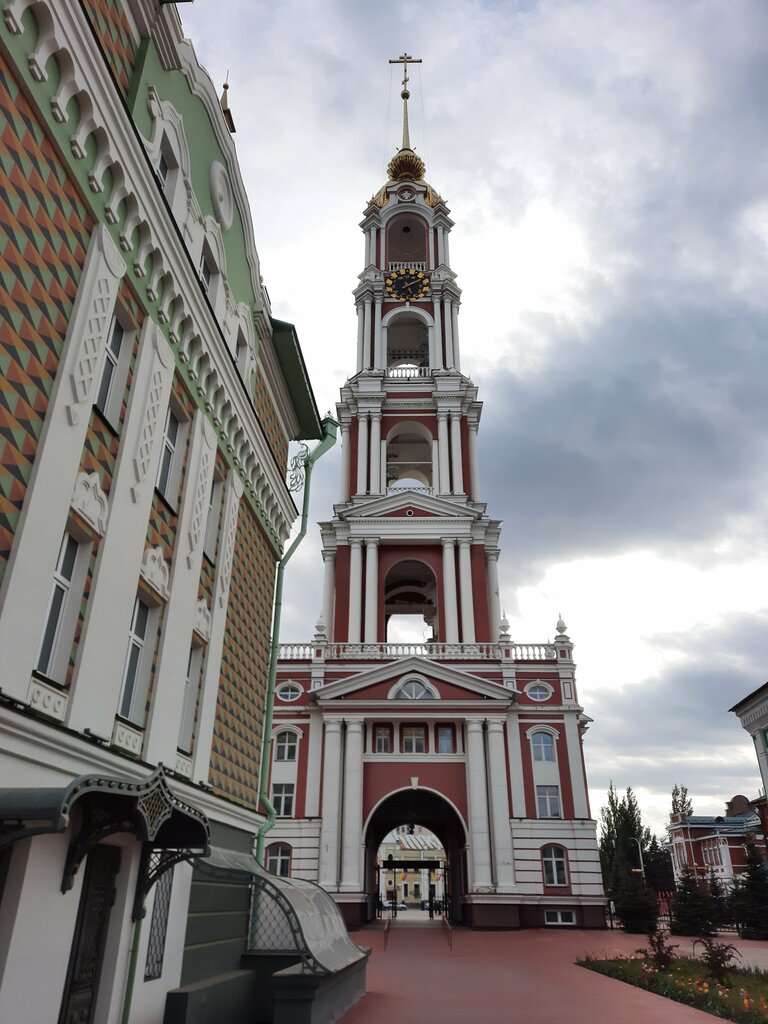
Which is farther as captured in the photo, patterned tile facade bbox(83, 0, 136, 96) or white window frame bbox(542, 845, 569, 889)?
white window frame bbox(542, 845, 569, 889)

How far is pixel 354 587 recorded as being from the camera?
3919 centimetres

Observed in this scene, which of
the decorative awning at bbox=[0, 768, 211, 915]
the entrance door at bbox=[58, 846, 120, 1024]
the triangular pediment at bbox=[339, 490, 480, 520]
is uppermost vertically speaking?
the triangular pediment at bbox=[339, 490, 480, 520]

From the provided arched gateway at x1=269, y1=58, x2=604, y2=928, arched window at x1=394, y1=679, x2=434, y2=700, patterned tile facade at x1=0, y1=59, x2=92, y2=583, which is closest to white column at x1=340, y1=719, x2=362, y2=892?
arched gateway at x1=269, y1=58, x2=604, y2=928

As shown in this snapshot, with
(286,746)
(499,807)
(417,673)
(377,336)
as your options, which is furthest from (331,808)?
(377,336)

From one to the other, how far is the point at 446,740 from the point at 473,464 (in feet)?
50.9

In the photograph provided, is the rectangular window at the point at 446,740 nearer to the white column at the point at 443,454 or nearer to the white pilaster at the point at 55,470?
the white column at the point at 443,454

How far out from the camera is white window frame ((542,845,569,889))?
32.9 metres

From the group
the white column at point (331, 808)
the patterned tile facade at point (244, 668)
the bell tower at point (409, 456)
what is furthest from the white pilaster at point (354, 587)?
the patterned tile facade at point (244, 668)

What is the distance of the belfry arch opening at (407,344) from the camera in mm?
49312

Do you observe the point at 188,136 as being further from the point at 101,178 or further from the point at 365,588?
the point at 365,588

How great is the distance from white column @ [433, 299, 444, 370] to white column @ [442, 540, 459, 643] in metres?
12.0

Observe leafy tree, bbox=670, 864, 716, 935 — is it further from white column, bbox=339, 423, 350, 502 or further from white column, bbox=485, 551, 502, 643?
white column, bbox=339, 423, 350, 502

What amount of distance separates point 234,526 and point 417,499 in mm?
26658

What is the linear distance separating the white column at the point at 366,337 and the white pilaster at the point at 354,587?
12.2m
